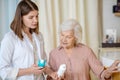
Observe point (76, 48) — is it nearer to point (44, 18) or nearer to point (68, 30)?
point (68, 30)

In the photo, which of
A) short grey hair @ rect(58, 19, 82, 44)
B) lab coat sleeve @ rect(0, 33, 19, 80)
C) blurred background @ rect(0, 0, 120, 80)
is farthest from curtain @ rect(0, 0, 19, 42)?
lab coat sleeve @ rect(0, 33, 19, 80)

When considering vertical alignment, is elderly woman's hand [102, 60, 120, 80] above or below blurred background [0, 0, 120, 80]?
below

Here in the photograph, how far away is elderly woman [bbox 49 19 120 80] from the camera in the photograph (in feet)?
6.06

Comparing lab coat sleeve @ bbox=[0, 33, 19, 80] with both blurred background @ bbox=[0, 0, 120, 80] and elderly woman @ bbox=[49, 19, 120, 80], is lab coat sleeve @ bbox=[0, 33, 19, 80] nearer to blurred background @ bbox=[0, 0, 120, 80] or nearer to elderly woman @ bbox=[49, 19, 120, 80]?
elderly woman @ bbox=[49, 19, 120, 80]

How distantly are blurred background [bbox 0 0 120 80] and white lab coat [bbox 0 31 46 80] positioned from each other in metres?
0.93

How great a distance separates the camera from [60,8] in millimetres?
2746

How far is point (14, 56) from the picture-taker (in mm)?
1572

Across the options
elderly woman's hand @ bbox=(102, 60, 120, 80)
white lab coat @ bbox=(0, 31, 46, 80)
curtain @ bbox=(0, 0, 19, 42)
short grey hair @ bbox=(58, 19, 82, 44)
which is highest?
curtain @ bbox=(0, 0, 19, 42)

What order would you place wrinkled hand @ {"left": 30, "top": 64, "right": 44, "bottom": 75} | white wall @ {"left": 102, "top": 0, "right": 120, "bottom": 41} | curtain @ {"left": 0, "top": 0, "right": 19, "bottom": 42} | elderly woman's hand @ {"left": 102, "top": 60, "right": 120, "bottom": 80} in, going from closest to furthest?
wrinkled hand @ {"left": 30, "top": 64, "right": 44, "bottom": 75} < elderly woman's hand @ {"left": 102, "top": 60, "right": 120, "bottom": 80} < curtain @ {"left": 0, "top": 0, "right": 19, "bottom": 42} < white wall @ {"left": 102, "top": 0, "right": 120, "bottom": 41}

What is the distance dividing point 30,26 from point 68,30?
348mm

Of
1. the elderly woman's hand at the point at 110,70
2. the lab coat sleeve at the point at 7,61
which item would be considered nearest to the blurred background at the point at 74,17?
the elderly woman's hand at the point at 110,70

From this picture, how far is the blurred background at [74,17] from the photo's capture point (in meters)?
2.56

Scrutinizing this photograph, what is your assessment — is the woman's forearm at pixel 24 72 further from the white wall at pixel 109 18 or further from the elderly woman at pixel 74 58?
the white wall at pixel 109 18

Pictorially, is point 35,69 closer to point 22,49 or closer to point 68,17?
point 22,49
